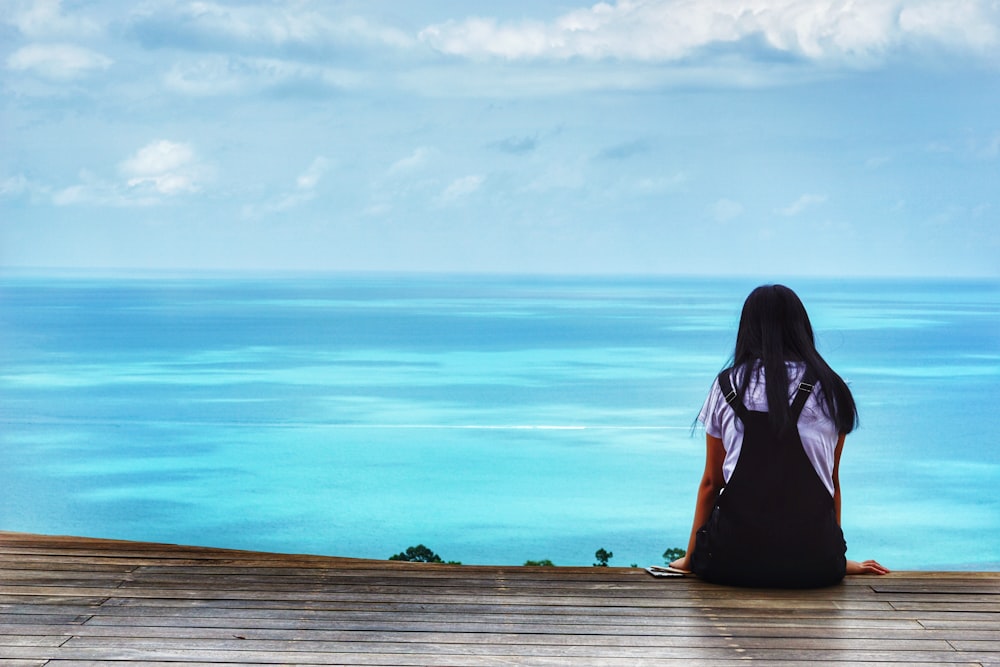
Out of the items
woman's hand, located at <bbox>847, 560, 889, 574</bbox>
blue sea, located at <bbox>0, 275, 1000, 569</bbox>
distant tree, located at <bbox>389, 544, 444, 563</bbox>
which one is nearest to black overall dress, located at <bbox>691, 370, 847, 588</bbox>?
woman's hand, located at <bbox>847, 560, 889, 574</bbox>

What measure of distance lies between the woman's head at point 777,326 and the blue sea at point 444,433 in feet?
30.6

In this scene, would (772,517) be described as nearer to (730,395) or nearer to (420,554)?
(730,395)

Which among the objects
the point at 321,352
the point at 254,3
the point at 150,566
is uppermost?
the point at 254,3

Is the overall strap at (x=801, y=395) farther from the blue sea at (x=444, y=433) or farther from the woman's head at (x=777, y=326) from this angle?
the blue sea at (x=444, y=433)

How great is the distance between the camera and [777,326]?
2.28 meters

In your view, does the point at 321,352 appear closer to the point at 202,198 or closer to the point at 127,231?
the point at 202,198

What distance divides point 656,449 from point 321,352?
32.7ft

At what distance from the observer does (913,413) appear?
54.8ft

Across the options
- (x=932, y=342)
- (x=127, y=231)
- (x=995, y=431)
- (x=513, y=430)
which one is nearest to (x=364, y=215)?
(x=127, y=231)

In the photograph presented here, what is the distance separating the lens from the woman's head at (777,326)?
2275mm

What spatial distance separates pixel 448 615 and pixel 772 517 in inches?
25.8

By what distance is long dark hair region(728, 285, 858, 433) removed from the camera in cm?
224

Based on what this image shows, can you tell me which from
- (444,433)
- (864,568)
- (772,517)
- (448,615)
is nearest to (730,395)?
(772,517)

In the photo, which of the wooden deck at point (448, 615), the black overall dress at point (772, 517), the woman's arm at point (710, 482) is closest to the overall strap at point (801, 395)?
the black overall dress at point (772, 517)
